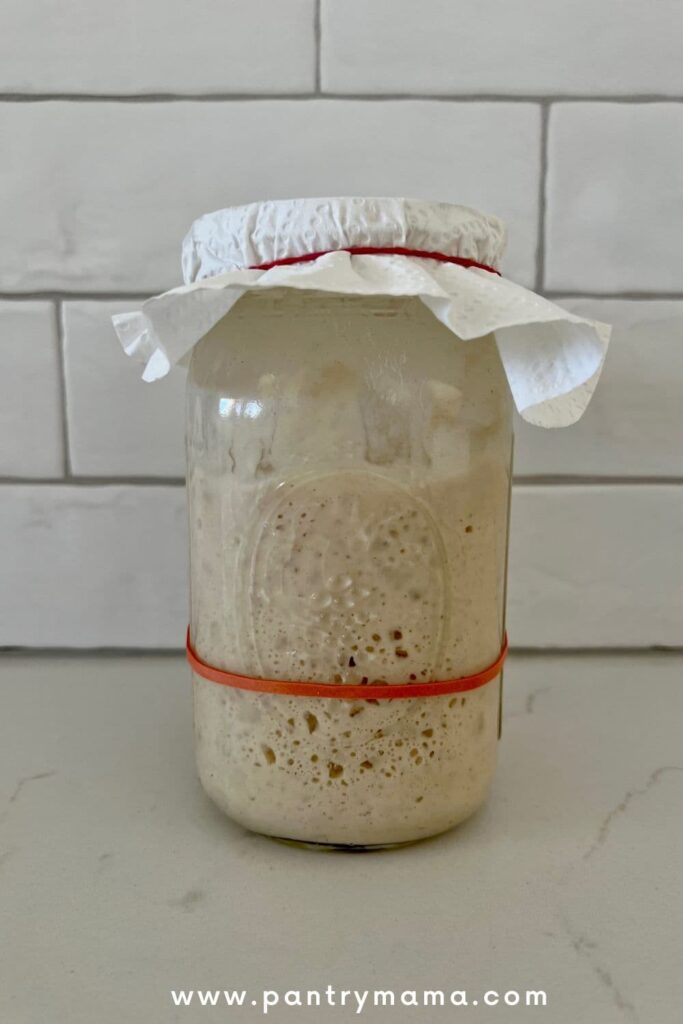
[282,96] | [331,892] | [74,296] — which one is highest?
[282,96]

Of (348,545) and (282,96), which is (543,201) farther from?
(348,545)

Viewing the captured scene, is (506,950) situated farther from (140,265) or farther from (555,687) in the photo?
(140,265)

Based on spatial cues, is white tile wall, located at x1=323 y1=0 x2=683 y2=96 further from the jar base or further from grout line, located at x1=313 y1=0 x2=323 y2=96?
the jar base

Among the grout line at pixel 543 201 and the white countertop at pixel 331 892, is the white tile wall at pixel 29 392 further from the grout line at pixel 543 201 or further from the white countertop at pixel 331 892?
the grout line at pixel 543 201

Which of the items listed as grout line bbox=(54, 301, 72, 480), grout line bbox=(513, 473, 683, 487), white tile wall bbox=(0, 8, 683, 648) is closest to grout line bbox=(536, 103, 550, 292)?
white tile wall bbox=(0, 8, 683, 648)

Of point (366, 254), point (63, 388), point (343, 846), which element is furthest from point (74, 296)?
point (343, 846)

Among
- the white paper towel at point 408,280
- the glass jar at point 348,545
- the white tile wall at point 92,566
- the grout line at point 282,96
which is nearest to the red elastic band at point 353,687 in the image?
the glass jar at point 348,545

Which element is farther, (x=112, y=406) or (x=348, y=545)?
(x=112, y=406)

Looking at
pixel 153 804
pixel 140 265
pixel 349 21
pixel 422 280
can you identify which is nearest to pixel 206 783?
pixel 153 804
